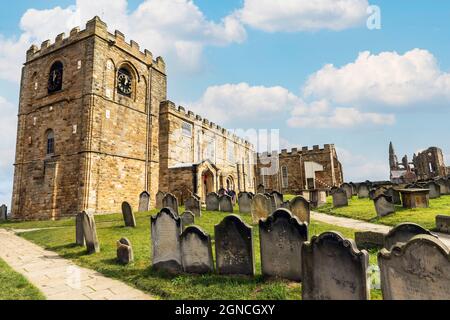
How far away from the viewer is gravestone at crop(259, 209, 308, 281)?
15.1ft

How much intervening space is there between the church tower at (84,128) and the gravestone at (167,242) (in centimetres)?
1215

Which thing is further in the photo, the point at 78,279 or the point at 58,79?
the point at 58,79

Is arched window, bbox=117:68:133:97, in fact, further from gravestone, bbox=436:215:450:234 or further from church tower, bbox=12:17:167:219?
gravestone, bbox=436:215:450:234

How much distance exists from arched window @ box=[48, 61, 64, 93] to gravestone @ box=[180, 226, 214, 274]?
19.0m

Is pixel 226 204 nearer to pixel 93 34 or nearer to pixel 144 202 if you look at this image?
pixel 144 202

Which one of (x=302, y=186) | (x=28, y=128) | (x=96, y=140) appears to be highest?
(x=28, y=128)

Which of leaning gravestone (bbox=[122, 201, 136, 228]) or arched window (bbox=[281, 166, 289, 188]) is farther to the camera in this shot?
arched window (bbox=[281, 166, 289, 188])

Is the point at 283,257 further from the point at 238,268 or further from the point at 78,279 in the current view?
the point at 78,279

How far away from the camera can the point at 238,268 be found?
4.97 metres

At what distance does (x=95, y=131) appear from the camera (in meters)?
17.3

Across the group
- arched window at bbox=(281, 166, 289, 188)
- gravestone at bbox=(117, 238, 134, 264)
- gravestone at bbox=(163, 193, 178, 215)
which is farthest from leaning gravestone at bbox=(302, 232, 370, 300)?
arched window at bbox=(281, 166, 289, 188)
